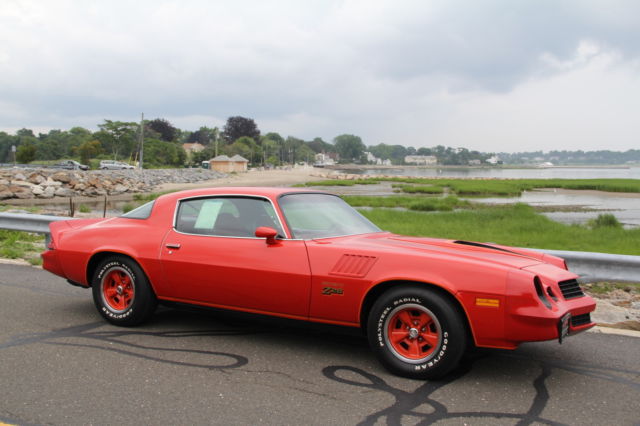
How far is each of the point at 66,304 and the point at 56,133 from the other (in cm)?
16261

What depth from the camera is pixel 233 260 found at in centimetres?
500

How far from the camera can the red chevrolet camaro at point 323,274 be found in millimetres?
4047

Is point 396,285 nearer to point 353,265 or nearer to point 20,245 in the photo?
point 353,265

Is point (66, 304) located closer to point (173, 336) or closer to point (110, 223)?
point (110, 223)

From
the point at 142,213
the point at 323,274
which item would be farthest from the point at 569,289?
the point at 142,213

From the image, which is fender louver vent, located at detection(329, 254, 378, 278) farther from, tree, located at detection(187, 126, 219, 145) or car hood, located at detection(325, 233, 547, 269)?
tree, located at detection(187, 126, 219, 145)

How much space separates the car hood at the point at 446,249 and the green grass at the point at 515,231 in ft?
28.0

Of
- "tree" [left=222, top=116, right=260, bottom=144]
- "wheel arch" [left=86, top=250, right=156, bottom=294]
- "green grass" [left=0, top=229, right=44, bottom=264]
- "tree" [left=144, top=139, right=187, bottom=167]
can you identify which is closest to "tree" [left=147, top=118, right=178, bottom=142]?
"tree" [left=144, top=139, right=187, bottom=167]

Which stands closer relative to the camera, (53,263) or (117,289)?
(117,289)

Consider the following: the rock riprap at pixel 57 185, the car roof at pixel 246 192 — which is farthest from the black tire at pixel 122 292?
the rock riprap at pixel 57 185

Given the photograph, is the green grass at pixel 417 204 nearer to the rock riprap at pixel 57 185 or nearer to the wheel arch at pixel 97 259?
the rock riprap at pixel 57 185

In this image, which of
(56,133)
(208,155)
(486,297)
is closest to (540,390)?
(486,297)

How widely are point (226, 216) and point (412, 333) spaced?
6.61 ft

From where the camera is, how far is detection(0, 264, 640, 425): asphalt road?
11.9 feet
